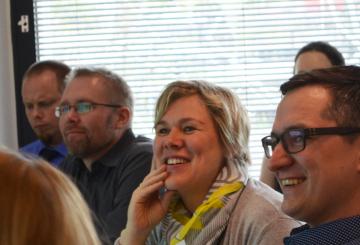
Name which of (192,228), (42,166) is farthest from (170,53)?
(42,166)

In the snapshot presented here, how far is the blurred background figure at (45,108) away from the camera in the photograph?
3463 mm

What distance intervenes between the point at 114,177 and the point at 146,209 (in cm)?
55

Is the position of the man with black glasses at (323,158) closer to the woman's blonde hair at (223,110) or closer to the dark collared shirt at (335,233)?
the dark collared shirt at (335,233)

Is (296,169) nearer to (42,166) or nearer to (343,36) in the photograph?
(42,166)

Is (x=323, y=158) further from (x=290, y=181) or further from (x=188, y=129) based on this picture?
(x=188, y=129)

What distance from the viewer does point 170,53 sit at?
394 centimetres

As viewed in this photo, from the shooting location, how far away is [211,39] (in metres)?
3.89

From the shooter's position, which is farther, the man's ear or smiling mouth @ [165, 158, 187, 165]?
the man's ear

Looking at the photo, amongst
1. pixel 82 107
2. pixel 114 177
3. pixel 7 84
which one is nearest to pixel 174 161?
pixel 114 177

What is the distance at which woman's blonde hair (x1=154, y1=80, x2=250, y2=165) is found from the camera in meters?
2.27

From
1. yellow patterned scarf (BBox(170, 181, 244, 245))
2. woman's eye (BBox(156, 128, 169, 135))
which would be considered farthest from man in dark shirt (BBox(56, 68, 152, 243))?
yellow patterned scarf (BBox(170, 181, 244, 245))

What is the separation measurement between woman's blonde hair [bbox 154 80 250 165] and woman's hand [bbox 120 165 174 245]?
20cm

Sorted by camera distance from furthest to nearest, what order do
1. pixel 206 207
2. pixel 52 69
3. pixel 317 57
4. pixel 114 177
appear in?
pixel 52 69 → pixel 317 57 → pixel 114 177 → pixel 206 207

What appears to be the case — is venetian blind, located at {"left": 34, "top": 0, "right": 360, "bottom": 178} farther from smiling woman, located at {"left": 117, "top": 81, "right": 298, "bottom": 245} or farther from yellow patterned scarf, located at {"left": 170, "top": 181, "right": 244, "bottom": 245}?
yellow patterned scarf, located at {"left": 170, "top": 181, "right": 244, "bottom": 245}
